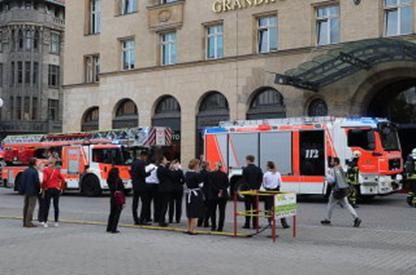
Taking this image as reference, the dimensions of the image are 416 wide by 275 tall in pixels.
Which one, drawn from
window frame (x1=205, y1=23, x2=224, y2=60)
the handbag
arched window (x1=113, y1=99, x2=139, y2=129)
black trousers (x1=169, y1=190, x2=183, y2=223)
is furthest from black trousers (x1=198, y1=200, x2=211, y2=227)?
arched window (x1=113, y1=99, x2=139, y2=129)

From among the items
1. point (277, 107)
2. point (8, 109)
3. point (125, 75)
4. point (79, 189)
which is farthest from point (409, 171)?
point (8, 109)

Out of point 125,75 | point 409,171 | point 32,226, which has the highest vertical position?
point 125,75

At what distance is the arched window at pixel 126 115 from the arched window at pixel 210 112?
488 centimetres

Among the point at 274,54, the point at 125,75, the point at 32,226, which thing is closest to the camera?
the point at 32,226

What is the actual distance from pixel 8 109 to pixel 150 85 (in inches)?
1187

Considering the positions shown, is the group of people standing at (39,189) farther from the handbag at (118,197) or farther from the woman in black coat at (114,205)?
the handbag at (118,197)

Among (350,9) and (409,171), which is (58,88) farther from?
(409,171)

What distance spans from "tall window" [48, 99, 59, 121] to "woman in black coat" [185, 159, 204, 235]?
51.7 metres

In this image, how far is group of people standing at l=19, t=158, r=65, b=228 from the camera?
14.3m

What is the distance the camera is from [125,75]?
36312 millimetres

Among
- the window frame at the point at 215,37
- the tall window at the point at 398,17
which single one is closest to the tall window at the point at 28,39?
the window frame at the point at 215,37

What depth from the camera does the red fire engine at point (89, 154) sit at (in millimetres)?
25109

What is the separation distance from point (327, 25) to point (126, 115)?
45.6 ft

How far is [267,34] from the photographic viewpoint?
1208 inches
